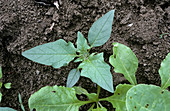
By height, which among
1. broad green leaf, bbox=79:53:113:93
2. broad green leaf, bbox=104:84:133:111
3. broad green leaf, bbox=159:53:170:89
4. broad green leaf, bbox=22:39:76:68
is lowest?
broad green leaf, bbox=104:84:133:111

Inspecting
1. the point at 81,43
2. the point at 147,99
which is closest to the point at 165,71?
the point at 147,99

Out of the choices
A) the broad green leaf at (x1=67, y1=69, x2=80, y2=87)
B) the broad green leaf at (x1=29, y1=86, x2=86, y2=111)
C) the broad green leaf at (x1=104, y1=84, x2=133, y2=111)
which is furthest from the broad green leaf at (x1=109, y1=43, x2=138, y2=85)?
the broad green leaf at (x1=29, y1=86, x2=86, y2=111)

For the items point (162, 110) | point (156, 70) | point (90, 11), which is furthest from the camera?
point (90, 11)

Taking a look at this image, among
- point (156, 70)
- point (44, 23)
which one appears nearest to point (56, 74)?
point (44, 23)

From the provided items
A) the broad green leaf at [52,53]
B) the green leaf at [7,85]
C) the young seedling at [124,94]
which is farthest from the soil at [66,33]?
the broad green leaf at [52,53]

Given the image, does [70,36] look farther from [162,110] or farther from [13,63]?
[162,110]

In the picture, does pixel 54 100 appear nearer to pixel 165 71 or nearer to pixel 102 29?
pixel 102 29

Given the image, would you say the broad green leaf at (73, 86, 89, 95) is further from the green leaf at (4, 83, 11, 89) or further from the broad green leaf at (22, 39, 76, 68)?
the green leaf at (4, 83, 11, 89)
